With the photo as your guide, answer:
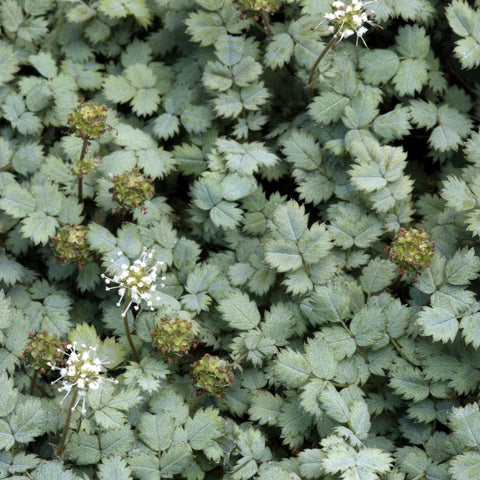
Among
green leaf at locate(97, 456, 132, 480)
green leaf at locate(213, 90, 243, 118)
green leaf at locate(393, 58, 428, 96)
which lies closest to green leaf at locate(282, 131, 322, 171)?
green leaf at locate(213, 90, 243, 118)

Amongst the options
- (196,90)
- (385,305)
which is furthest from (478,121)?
(196,90)

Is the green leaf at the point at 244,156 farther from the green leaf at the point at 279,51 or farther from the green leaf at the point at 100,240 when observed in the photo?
the green leaf at the point at 100,240

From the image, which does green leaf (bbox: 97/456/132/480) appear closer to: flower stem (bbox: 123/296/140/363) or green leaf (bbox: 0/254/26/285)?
flower stem (bbox: 123/296/140/363)

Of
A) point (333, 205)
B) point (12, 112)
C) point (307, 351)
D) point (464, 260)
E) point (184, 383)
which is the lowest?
point (184, 383)

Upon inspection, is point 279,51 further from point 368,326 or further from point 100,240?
point 368,326

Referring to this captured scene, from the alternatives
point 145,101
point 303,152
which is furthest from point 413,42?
point 145,101

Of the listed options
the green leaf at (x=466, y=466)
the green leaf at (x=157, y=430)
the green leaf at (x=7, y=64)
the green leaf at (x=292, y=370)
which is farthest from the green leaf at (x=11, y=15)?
the green leaf at (x=466, y=466)

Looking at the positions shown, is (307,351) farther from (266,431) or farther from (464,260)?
(464,260)
